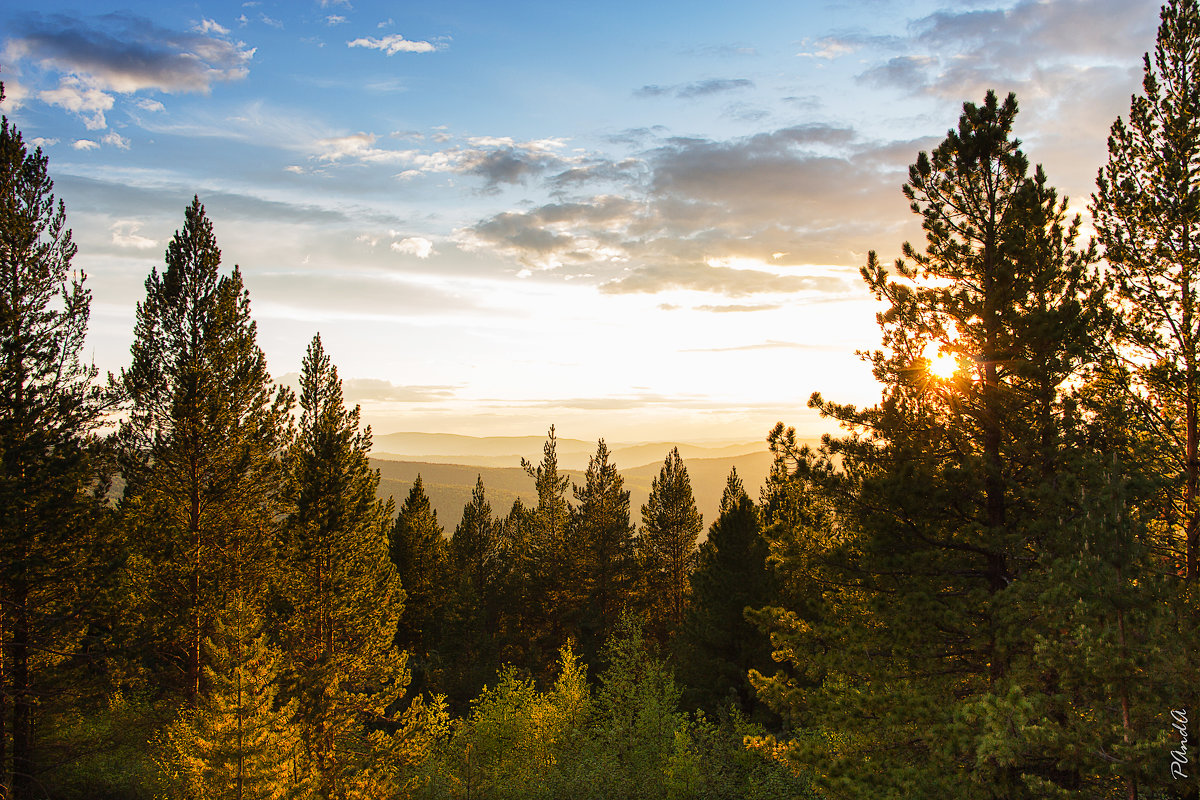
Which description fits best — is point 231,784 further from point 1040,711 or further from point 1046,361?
point 1046,361

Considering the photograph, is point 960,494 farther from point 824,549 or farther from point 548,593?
point 548,593

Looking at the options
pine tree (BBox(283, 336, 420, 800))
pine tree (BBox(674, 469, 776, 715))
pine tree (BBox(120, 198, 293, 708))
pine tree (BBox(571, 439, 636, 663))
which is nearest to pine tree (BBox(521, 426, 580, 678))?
pine tree (BBox(571, 439, 636, 663))

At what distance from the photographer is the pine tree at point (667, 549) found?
148ft

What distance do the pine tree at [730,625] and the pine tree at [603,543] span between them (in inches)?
520

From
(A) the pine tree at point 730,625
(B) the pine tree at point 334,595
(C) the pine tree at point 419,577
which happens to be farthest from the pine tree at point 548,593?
(B) the pine tree at point 334,595

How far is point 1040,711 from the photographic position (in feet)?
25.9

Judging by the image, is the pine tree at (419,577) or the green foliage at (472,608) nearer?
the green foliage at (472,608)

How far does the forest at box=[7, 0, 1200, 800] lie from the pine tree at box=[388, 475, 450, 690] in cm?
2141

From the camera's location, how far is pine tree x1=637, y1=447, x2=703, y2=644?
4506 centimetres

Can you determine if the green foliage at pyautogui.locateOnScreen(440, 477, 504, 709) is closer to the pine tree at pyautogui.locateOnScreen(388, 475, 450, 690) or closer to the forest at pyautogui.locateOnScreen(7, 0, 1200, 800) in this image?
the pine tree at pyautogui.locateOnScreen(388, 475, 450, 690)

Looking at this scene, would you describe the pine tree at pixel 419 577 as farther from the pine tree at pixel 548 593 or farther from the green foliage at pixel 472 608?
the pine tree at pixel 548 593

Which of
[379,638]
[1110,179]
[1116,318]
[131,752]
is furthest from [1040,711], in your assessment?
[131,752]

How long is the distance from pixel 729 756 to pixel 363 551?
50.2 feet

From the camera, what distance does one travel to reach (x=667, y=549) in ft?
150
